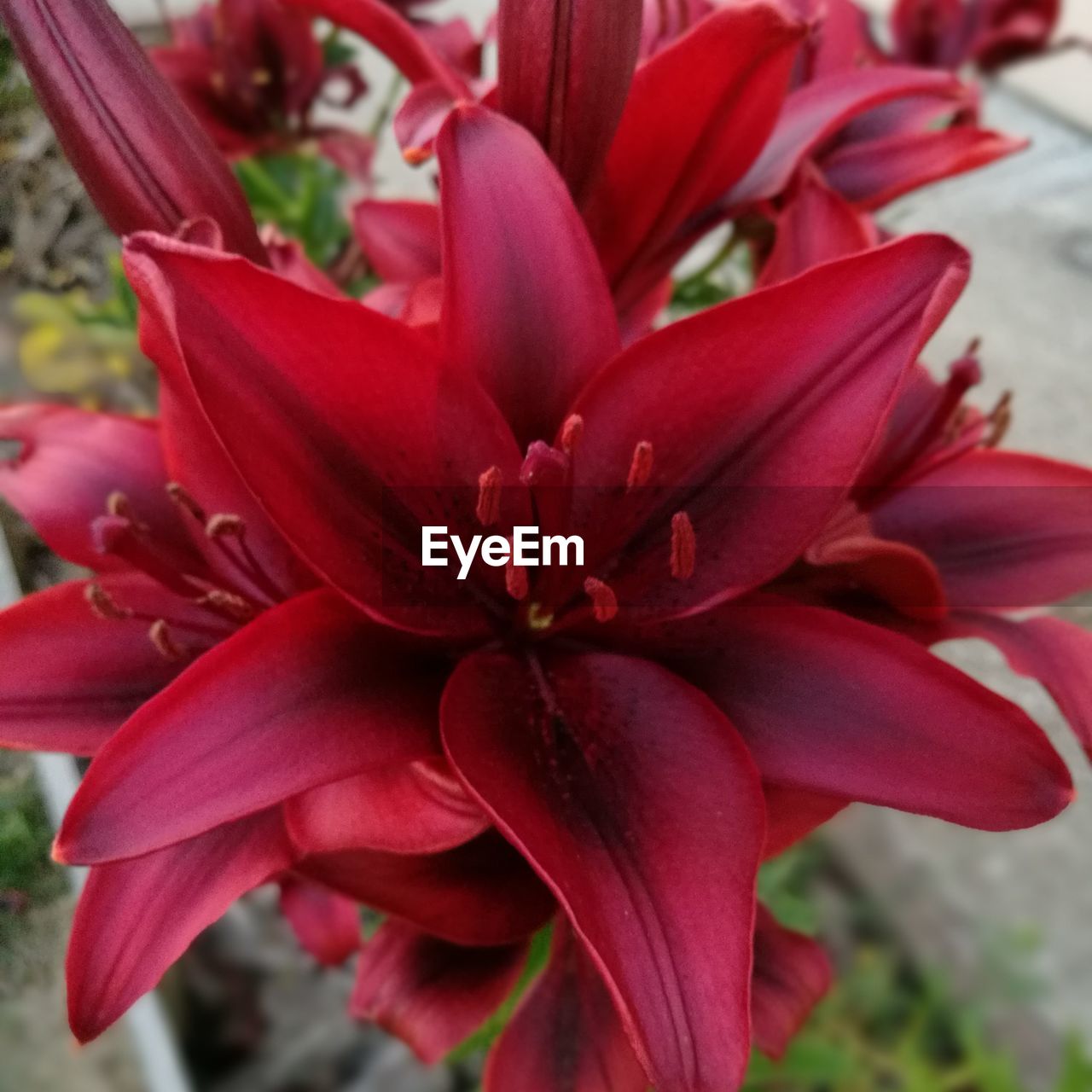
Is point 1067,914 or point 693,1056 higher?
point 693,1056

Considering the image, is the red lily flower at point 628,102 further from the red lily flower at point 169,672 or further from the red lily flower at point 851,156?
the red lily flower at point 169,672

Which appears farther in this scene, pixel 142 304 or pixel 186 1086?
pixel 186 1086

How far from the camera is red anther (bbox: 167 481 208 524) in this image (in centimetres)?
30

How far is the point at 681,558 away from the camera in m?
0.27

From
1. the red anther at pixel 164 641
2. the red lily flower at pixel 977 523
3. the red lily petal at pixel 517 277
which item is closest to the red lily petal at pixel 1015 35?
the red lily flower at pixel 977 523

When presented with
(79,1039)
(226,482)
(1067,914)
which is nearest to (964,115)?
(226,482)

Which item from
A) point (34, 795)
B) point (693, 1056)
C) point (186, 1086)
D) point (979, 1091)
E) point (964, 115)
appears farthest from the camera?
point (979, 1091)

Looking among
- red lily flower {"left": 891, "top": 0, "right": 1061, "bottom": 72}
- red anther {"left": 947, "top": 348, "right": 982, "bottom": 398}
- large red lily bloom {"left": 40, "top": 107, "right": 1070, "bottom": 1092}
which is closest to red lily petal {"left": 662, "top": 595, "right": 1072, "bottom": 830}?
large red lily bloom {"left": 40, "top": 107, "right": 1070, "bottom": 1092}

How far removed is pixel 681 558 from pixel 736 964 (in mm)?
96

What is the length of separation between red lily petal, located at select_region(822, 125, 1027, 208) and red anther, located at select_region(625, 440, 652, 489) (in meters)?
0.19

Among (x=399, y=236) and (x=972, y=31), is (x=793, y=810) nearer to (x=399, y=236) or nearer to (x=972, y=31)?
(x=399, y=236)

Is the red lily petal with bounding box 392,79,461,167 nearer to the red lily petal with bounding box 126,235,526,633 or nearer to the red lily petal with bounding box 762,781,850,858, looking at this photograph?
the red lily petal with bounding box 126,235,526,633

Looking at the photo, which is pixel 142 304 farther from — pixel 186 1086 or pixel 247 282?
pixel 186 1086

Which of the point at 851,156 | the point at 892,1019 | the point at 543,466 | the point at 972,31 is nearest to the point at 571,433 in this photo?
the point at 543,466
